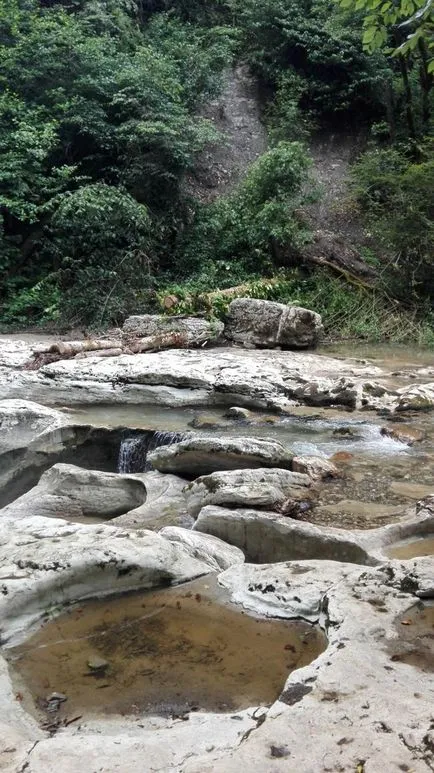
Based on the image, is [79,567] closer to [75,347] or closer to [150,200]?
[75,347]

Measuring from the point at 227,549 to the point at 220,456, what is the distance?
1.65 m

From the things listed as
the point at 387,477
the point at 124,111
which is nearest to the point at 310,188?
the point at 124,111

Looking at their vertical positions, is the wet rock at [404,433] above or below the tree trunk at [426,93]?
below

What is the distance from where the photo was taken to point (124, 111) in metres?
13.9

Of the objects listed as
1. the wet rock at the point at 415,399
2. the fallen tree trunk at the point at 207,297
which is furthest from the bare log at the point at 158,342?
the wet rock at the point at 415,399

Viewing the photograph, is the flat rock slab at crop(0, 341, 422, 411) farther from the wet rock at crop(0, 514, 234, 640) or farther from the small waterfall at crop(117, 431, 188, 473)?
the wet rock at crop(0, 514, 234, 640)

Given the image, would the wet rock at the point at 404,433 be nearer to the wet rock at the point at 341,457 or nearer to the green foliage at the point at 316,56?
the wet rock at the point at 341,457

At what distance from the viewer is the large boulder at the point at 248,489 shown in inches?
177

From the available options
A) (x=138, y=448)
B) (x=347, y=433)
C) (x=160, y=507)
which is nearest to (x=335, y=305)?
(x=347, y=433)

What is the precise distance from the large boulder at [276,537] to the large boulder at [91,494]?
1.36 metres

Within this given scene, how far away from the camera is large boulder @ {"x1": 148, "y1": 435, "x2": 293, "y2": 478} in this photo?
5.49 meters

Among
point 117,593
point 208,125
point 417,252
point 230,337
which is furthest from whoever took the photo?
point 208,125

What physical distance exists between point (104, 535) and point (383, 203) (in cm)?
1256

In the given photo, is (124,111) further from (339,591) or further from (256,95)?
(339,591)
